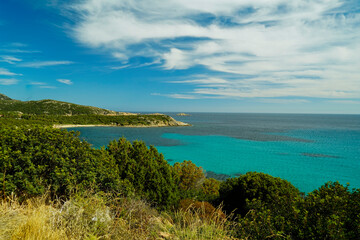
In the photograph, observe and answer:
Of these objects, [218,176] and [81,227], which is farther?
[218,176]

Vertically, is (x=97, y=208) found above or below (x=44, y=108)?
below

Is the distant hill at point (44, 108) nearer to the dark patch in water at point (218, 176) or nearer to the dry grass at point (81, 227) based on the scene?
the dark patch in water at point (218, 176)

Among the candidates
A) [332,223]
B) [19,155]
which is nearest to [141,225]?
[332,223]

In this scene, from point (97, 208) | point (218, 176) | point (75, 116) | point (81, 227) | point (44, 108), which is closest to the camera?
point (81, 227)

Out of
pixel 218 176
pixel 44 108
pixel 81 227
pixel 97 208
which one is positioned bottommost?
pixel 218 176

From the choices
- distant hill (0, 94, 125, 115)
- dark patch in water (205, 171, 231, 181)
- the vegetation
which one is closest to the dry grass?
the vegetation

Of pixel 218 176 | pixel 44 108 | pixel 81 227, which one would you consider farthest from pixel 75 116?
pixel 81 227

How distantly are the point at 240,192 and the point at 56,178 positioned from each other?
10876mm

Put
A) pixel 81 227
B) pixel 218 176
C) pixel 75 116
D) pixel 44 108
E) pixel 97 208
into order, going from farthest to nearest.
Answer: pixel 44 108
pixel 75 116
pixel 218 176
pixel 97 208
pixel 81 227

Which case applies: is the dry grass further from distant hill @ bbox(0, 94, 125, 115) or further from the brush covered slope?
distant hill @ bbox(0, 94, 125, 115)

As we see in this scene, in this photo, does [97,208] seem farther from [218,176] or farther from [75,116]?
[75,116]

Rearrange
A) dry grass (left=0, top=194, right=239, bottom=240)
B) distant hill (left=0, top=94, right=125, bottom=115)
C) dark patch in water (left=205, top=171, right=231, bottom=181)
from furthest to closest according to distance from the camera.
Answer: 1. distant hill (left=0, top=94, right=125, bottom=115)
2. dark patch in water (left=205, top=171, right=231, bottom=181)
3. dry grass (left=0, top=194, right=239, bottom=240)

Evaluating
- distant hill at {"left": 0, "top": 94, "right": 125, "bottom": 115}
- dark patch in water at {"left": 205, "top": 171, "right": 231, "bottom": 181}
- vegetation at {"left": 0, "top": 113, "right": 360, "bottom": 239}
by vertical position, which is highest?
distant hill at {"left": 0, "top": 94, "right": 125, "bottom": 115}

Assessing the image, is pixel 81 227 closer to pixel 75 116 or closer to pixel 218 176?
pixel 218 176
